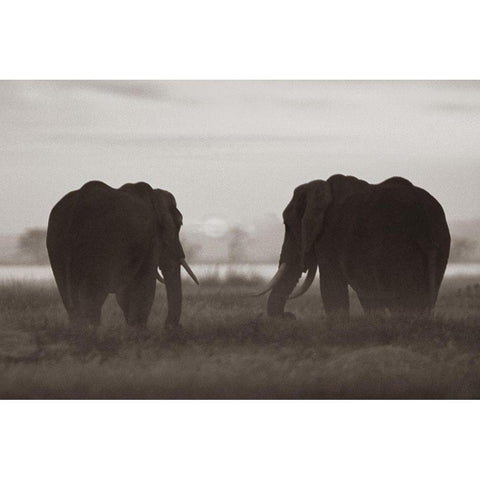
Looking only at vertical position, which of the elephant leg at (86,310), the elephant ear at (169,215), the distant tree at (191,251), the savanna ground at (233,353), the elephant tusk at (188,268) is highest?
the elephant ear at (169,215)

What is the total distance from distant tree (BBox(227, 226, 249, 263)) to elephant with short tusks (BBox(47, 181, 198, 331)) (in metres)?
0.27

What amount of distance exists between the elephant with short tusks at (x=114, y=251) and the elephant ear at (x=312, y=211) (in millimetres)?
772

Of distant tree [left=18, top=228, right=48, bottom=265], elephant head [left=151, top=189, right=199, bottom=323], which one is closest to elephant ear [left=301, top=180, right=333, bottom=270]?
elephant head [left=151, top=189, right=199, bottom=323]

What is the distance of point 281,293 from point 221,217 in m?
0.58

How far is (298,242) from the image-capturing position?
6602 millimetres

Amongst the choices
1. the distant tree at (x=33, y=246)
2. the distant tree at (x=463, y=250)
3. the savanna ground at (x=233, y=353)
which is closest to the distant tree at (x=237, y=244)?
the savanna ground at (x=233, y=353)

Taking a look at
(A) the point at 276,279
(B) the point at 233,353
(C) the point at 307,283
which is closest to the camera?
(B) the point at 233,353

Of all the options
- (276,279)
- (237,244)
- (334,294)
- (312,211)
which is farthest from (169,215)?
(334,294)

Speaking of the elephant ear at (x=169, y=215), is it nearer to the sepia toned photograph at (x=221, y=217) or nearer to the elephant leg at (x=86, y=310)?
the sepia toned photograph at (x=221, y=217)

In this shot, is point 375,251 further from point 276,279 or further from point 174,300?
point 174,300

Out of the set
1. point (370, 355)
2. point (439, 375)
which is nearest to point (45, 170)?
point (370, 355)

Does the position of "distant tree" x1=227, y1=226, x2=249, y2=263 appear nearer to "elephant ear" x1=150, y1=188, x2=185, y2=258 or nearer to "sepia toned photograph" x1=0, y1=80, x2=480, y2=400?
"sepia toned photograph" x1=0, y1=80, x2=480, y2=400

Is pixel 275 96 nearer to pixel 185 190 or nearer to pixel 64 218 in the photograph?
pixel 185 190

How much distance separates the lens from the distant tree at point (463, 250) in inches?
250
